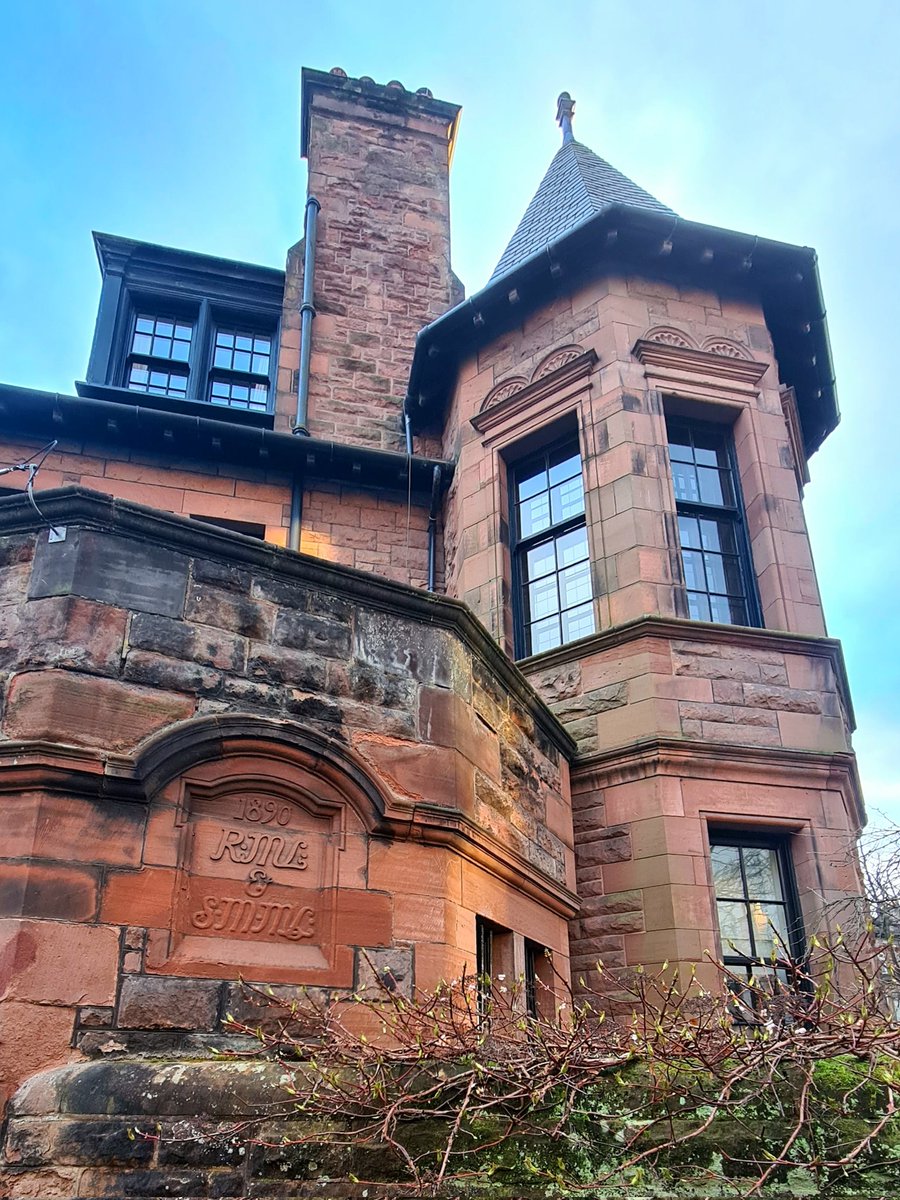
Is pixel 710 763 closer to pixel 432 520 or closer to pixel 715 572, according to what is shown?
pixel 715 572

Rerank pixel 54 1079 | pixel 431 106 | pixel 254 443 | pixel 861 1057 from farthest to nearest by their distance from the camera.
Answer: pixel 431 106 < pixel 254 443 < pixel 54 1079 < pixel 861 1057

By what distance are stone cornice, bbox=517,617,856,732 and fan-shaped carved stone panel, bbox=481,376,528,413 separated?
113 inches

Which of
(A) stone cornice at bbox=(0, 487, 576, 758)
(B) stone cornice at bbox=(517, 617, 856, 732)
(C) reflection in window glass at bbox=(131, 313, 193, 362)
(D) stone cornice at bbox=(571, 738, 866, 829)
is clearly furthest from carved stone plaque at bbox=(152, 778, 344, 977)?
(C) reflection in window glass at bbox=(131, 313, 193, 362)

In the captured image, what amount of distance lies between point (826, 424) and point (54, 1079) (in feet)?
33.0

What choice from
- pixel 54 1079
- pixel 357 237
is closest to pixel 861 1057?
pixel 54 1079

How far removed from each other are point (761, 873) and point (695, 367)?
4613 millimetres

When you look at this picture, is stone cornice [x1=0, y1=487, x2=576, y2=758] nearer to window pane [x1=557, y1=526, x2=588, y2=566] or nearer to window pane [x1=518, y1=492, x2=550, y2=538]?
window pane [x1=557, y1=526, x2=588, y2=566]

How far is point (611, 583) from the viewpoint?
8430 mm

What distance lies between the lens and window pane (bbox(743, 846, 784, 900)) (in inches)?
299

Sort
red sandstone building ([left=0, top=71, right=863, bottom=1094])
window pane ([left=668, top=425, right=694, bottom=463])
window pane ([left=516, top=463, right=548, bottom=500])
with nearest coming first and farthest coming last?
red sandstone building ([left=0, top=71, right=863, bottom=1094])
window pane ([left=668, top=425, right=694, bottom=463])
window pane ([left=516, top=463, right=548, bottom=500])

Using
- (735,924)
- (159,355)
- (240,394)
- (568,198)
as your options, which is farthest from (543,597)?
(159,355)

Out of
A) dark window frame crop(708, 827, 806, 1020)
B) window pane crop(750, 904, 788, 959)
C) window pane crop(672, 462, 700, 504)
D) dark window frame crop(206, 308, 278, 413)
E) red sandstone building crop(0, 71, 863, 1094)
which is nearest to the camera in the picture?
red sandstone building crop(0, 71, 863, 1094)

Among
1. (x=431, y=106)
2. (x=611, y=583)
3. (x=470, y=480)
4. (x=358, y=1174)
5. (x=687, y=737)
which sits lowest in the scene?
(x=358, y=1174)

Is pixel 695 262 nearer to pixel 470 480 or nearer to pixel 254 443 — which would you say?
pixel 470 480
